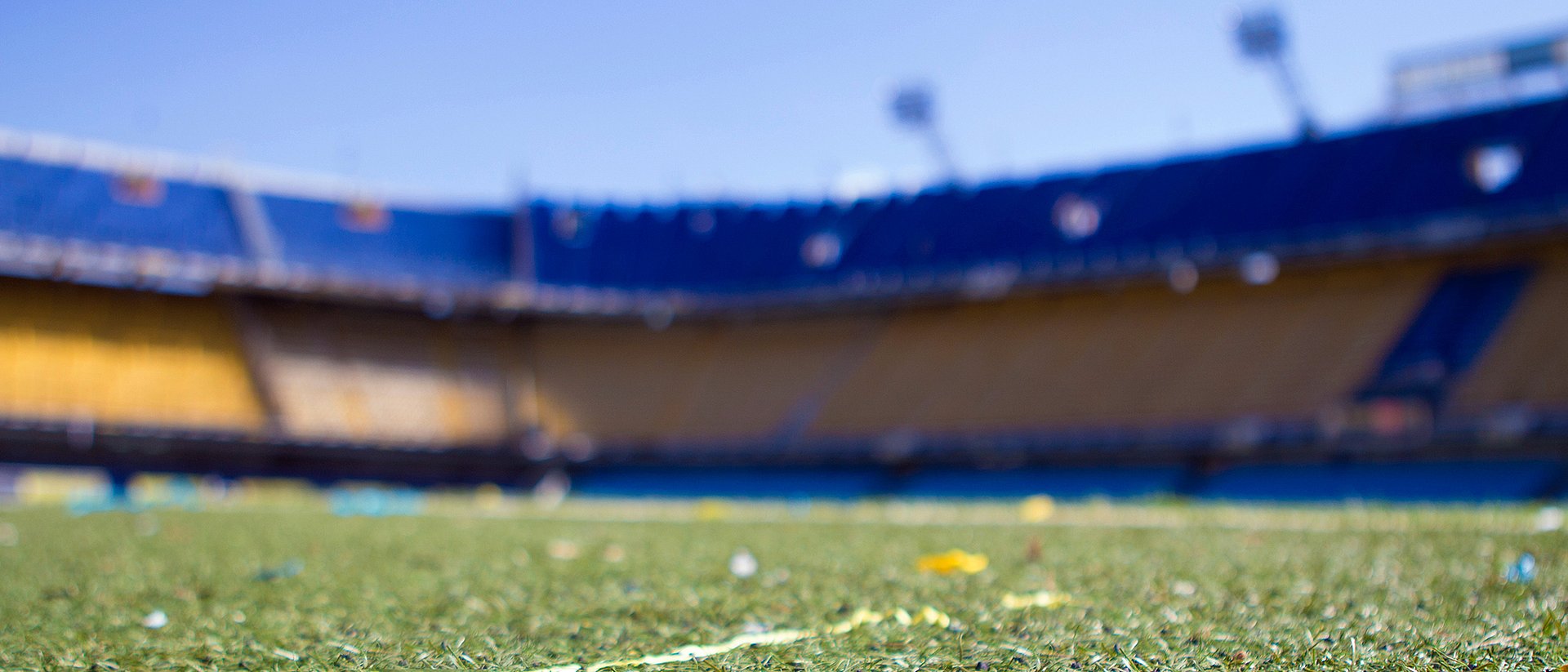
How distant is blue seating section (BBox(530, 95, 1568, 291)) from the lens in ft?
64.7

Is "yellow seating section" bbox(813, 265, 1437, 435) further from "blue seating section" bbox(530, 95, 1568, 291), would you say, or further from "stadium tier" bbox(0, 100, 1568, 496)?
"blue seating section" bbox(530, 95, 1568, 291)

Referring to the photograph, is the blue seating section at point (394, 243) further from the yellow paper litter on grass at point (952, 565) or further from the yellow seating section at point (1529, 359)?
the yellow paper litter on grass at point (952, 565)

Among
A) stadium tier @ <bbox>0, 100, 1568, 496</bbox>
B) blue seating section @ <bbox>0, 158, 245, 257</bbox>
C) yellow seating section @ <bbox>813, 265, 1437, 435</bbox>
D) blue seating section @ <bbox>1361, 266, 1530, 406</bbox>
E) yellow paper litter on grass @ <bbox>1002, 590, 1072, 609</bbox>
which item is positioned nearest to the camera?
yellow paper litter on grass @ <bbox>1002, 590, 1072, 609</bbox>

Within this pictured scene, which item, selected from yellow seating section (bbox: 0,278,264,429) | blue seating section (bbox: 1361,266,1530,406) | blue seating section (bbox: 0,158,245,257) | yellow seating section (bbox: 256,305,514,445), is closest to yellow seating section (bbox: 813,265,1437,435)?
blue seating section (bbox: 1361,266,1530,406)

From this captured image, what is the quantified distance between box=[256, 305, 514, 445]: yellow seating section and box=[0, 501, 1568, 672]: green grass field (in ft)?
53.1

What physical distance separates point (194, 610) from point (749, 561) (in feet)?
7.32

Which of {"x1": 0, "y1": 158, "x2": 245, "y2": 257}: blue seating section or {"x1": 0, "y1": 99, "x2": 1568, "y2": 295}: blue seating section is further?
{"x1": 0, "y1": 158, "x2": 245, "y2": 257}: blue seating section

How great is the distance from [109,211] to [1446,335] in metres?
24.8

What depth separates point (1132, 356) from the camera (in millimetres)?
20562

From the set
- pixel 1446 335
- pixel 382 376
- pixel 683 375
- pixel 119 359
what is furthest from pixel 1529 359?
pixel 119 359

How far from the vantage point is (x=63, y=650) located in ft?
7.74

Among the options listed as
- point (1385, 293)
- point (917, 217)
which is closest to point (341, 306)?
point (917, 217)

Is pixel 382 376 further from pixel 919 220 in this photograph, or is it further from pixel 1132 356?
pixel 1132 356

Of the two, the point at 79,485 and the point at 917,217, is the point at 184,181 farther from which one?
the point at 917,217
